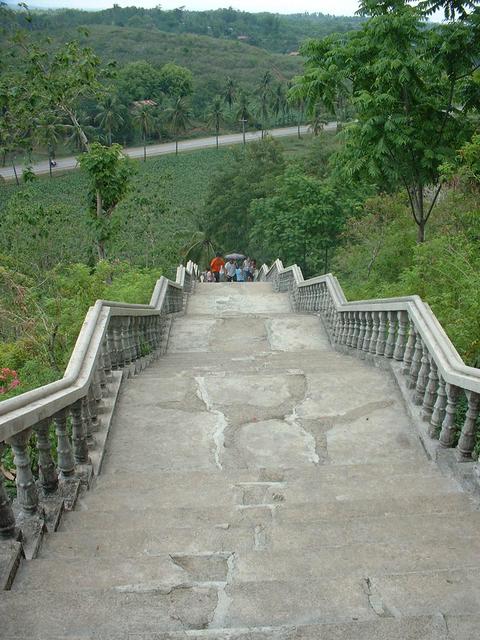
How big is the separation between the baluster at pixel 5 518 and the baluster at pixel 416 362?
370cm

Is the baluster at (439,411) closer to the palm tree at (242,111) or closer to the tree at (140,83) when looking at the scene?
the palm tree at (242,111)

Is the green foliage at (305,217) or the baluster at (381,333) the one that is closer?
the baluster at (381,333)

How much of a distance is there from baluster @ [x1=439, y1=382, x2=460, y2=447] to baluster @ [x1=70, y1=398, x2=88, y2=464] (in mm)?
2627

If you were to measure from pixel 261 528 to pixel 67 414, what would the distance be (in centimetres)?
151

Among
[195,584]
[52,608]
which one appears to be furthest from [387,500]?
[52,608]

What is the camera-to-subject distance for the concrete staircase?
239 cm

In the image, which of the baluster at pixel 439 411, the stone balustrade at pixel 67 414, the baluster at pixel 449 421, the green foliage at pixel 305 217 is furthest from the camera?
the green foliage at pixel 305 217

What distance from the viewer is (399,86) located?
930 cm

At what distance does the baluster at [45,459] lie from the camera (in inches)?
130

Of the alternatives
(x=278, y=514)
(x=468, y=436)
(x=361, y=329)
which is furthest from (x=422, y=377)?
(x=361, y=329)

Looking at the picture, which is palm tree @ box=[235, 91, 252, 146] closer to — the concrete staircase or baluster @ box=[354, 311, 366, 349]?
baluster @ box=[354, 311, 366, 349]

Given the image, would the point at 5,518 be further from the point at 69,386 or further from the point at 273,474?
the point at 273,474

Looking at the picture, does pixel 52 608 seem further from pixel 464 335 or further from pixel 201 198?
pixel 201 198

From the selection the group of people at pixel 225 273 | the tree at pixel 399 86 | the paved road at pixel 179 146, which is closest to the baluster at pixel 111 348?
the tree at pixel 399 86
